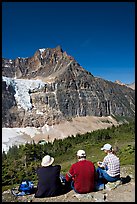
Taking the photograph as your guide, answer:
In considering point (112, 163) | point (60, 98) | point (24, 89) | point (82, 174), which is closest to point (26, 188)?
point (82, 174)

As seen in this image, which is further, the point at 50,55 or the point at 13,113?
the point at 50,55

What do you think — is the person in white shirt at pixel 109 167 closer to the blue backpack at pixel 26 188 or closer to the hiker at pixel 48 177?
the hiker at pixel 48 177

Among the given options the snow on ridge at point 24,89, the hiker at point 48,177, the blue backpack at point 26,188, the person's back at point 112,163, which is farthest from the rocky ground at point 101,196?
the snow on ridge at point 24,89

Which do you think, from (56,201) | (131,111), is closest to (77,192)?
(56,201)

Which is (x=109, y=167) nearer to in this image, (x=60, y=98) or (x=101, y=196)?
(x=101, y=196)

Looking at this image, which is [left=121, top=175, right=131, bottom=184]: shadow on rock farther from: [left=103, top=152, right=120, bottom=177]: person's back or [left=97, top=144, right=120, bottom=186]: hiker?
[left=103, top=152, right=120, bottom=177]: person's back

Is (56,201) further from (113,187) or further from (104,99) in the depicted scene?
(104,99)
